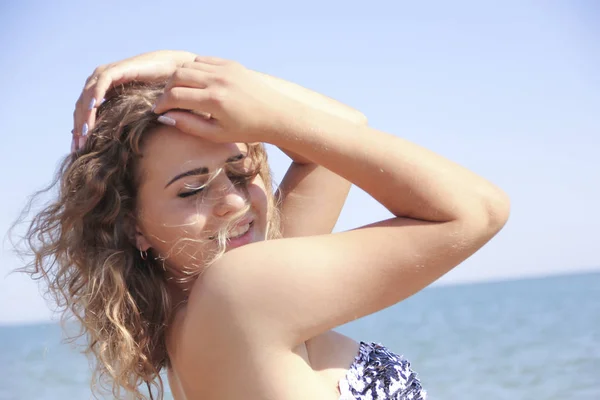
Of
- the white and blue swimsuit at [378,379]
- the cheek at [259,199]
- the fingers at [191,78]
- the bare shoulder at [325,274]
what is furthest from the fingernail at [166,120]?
the white and blue swimsuit at [378,379]

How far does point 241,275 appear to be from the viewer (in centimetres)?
199

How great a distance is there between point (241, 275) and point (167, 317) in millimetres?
511

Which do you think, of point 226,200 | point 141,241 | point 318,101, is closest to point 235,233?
point 226,200

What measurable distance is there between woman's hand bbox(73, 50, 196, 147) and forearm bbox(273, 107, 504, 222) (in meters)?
0.63

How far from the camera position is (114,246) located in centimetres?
241

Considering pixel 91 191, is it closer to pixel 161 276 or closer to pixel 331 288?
pixel 161 276

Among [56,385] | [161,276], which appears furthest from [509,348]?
[161,276]

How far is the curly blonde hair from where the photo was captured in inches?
91.4

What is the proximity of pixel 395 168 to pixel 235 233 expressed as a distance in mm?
558

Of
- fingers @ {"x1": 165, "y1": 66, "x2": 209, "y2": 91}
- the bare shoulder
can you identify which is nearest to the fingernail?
fingers @ {"x1": 165, "y1": 66, "x2": 209, "y2": 91}

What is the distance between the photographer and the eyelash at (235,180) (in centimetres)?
223

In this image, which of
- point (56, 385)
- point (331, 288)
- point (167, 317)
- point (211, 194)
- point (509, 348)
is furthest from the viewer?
point (509, 348)

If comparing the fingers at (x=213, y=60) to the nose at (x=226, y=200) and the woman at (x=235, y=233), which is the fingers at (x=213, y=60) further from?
the nose at (x=226, y=200)

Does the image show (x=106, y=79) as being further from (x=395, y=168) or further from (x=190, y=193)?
(x=395, y=168)
